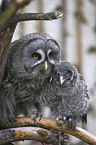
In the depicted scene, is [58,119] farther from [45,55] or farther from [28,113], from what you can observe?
[45,55]

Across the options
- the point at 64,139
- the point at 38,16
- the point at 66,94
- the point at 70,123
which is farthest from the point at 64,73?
the point at 38,16

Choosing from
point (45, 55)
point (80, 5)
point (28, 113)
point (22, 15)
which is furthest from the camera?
point (80, 5)

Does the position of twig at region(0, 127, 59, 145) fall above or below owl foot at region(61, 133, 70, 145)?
above

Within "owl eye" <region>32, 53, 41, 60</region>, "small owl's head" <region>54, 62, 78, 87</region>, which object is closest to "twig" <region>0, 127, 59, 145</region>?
"small owl's head" <region>54, 62, 78, 87</region>

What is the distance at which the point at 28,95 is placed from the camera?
1.52 meters

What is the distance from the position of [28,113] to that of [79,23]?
1348 millimetres

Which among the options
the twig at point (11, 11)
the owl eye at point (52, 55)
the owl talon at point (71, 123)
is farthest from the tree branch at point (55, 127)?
the twig at point (11, 11)

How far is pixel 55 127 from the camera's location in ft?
4.53

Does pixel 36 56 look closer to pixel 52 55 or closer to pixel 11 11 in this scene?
pixel 52 55

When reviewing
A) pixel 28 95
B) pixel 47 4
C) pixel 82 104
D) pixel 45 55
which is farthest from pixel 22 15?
pixel 47 4

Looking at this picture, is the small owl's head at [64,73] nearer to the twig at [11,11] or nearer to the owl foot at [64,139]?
the owl foot at [64,139]

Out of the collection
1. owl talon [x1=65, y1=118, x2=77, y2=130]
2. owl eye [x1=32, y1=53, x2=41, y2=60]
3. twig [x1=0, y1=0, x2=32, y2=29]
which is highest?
twig [x1=0, y1=0, x2=32, y2=29]

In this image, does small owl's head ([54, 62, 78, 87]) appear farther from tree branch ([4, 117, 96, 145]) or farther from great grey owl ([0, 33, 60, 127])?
tree branch ([4, 117, 96, 145])

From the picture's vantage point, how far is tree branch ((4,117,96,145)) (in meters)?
1.34
